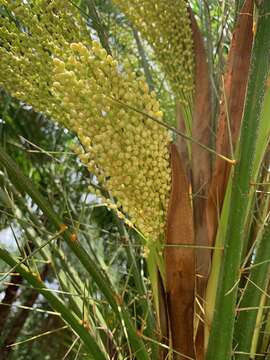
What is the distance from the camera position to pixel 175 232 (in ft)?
2.53

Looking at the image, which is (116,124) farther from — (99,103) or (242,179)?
(242,179)

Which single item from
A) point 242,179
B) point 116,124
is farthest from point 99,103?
point 242,179

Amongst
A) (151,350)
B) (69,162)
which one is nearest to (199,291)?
(151,350)

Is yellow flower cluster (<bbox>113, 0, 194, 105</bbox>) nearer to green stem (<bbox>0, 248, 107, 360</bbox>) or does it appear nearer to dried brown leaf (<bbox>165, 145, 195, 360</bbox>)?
dried brown leaf (<bbox>165, 145, 195, 360</bbox>)

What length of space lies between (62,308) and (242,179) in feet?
0.98

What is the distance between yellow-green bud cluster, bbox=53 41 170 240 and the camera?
2.03 ft

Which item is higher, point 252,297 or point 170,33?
point 170,33

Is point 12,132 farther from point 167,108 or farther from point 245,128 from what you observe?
point 245,128

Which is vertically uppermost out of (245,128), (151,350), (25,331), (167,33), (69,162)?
(167,33)

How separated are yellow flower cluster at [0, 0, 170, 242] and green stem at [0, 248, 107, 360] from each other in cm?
16

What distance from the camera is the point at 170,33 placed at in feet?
2.68

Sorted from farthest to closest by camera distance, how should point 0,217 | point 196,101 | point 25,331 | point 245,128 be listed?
point 25,331 < point 0,217 < point 196,101 < point 245,128

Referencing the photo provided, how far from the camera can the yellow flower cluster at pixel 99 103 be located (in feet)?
2.05

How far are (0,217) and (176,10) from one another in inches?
44.6
